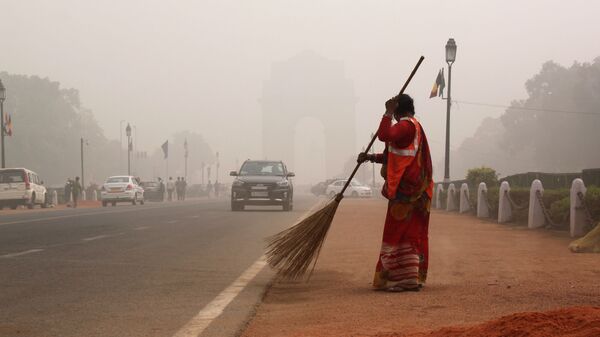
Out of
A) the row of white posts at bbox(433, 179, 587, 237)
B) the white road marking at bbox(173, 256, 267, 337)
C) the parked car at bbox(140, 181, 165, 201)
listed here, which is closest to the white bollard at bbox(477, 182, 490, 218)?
the row of white posts at bbox(433, 179, 587, 237)

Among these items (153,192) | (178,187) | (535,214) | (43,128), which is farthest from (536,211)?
(43,128)

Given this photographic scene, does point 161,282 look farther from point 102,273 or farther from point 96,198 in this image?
point 96,198

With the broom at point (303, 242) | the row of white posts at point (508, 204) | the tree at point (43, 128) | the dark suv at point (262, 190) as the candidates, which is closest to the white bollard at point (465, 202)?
the row of white posts at point (508, 204)

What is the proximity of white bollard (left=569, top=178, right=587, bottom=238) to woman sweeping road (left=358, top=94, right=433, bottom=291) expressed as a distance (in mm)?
7877

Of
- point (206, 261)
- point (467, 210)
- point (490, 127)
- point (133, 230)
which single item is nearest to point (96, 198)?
point (467, 210)

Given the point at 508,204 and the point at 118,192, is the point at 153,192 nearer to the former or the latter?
the point at 118,192

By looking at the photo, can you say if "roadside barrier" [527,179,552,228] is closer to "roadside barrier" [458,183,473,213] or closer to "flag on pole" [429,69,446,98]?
"roadside barrier" [458,183,473,213]

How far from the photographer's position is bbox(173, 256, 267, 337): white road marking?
5.94 m

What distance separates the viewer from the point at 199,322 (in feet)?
20.6

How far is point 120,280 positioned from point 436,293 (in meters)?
3.36

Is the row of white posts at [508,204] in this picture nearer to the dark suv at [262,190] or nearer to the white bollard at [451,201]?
the white bollard at [451,201]

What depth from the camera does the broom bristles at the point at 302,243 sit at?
8609 mm

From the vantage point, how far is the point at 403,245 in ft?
24.9

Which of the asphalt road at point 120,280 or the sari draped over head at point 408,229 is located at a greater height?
the sari draped over head at point 408,229
